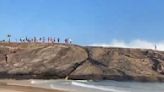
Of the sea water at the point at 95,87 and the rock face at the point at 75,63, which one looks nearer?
the sea water at the point at 95,87

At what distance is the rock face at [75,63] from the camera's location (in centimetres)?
5778

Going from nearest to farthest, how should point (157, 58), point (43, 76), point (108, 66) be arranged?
point (43, 76) → point (108, 66) → point (157, 58)

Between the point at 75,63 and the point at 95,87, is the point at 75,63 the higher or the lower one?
the higher one

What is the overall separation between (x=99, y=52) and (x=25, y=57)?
12.1 meters

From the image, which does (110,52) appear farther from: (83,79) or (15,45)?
Result: (15,45)

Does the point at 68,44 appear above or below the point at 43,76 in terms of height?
above

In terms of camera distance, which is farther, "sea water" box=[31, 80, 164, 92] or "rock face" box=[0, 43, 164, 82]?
"rock face" box=[0, 43, 164, 82]

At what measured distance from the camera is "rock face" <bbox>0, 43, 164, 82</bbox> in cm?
5778

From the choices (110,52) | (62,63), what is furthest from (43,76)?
(110,52)

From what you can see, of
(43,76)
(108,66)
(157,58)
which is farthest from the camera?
(157,58)

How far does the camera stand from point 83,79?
194ft

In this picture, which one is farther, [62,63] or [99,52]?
[99,52]

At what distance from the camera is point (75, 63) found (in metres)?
60.0

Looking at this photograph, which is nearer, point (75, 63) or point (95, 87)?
point (95, 87)
